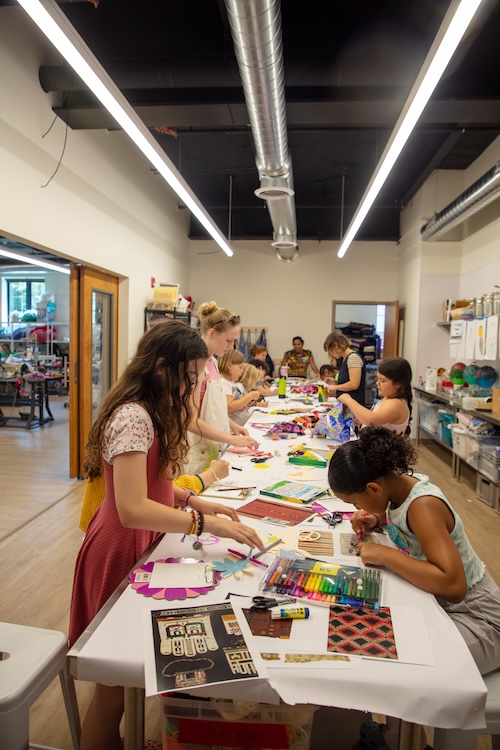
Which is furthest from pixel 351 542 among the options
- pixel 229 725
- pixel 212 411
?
pixel 212 411

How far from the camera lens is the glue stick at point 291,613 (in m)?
1.21

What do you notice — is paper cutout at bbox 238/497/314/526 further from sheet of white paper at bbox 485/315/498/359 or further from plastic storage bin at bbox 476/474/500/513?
sheet of white paper at bbox 485/315/498/359

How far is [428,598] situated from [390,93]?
14.3ft

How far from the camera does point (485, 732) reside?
117 centimetres

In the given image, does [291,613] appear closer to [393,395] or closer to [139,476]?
[139,476]

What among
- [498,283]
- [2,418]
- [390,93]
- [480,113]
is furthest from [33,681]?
[2,418]

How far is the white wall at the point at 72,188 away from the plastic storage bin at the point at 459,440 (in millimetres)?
4137

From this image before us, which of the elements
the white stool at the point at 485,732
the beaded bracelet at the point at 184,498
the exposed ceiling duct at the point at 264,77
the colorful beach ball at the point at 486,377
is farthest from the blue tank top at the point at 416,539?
the colorful beach ball at the point at 486,377

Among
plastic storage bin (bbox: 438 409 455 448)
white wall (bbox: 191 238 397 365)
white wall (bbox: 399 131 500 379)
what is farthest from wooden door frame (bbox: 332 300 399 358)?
plastic storage bin (bbox: 438 409 455 448)

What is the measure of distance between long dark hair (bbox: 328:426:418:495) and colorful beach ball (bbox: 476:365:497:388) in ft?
15.2

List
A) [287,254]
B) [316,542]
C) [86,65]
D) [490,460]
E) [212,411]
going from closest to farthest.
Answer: [316,542], [86,65], [212,411], [490,460], [287,254]

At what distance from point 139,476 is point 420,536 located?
0.83m

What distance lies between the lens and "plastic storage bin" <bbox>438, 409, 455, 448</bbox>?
6.08 meters

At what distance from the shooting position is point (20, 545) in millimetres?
3623
